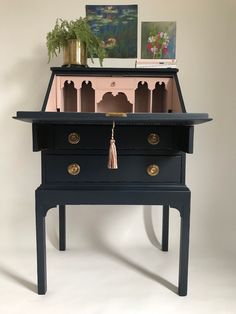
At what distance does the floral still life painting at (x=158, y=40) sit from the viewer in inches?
63.9

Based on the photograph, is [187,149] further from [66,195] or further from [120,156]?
[66,195]

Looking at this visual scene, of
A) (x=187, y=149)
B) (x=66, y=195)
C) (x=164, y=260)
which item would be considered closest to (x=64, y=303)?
(x=66, y=195)

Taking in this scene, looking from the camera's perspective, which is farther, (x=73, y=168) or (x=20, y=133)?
(x=20, y=133)

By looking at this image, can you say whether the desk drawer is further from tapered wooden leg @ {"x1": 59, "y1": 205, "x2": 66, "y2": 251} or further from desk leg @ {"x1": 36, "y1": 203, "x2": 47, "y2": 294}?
tapered wooden leg @ {"x1": 59, "y1": 205, "x2": 66, "y2": 251}

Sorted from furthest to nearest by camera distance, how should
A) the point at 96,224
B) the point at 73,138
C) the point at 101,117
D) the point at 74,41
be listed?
the point at 96,224 → the point at 74,41 → the point at 73,138 → the point at 101,117

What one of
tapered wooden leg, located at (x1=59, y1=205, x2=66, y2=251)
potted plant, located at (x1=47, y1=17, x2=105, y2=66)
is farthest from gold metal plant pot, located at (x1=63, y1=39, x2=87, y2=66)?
tapered wooden leg, located at (x1=59, y1=205, x2=66, y2=251)

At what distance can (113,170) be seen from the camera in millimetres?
1236

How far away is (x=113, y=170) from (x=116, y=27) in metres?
0.85

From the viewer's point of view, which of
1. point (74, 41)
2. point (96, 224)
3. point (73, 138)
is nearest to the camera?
point (73, 138)

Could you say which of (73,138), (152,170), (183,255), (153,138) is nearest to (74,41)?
(73,138)

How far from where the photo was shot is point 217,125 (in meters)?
1.70

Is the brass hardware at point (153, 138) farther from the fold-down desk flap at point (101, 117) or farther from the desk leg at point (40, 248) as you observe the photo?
the desk leg at point (40, 248)

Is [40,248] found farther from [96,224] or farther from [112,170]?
[96,224]

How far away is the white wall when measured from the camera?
1623 millimetres
